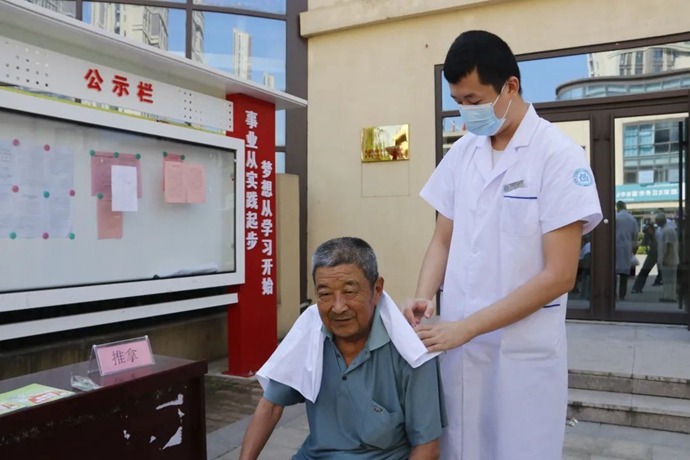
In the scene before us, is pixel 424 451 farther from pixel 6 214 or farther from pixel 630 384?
pixel 630 384

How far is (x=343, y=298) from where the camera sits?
1833 millimetres

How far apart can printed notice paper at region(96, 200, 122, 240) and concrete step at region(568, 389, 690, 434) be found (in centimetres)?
351

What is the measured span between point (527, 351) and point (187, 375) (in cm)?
104

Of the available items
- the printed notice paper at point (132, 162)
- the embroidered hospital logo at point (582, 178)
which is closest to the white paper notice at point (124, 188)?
the printed notice paper at point (132, 162)

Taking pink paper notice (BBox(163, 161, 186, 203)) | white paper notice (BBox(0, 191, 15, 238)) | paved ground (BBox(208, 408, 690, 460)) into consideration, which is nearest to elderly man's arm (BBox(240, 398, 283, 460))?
paved ground (BBox(208, 408, 690, 460))

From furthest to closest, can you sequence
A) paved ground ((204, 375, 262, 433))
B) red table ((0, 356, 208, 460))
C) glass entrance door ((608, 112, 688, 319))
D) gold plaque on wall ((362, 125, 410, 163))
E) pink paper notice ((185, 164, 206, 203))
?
gold plaque on wall ((362, 125, 410, 163)) → glass entrance door ((608, 112, 688, 319)) → pink paper notice ((185, 164, 206, 203)) → paved ground ((204, 375, 262, 433)) → red table ((0, 356, 208, 460))

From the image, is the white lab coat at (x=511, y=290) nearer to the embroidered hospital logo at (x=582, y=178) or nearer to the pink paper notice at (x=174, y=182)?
the embroidered hospital logo at (x=582, y=178)

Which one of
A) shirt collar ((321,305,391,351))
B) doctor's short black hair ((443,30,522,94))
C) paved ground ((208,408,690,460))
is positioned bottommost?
paved ground ((208,408,690,460))

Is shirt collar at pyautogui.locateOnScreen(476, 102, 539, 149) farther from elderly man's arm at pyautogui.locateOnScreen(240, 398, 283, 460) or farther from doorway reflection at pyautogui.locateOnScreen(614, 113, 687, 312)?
doorway reflection at pyautogui.locateOnScreen(614, 113, 687, 312)

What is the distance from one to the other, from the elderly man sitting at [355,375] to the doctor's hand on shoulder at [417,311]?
0.09 metres

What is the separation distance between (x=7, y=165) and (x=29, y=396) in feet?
8.36

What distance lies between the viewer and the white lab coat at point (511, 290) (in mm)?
1778

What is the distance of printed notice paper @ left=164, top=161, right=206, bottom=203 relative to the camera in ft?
15.4

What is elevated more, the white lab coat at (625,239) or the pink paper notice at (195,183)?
the pink paper notice at (195,183)
